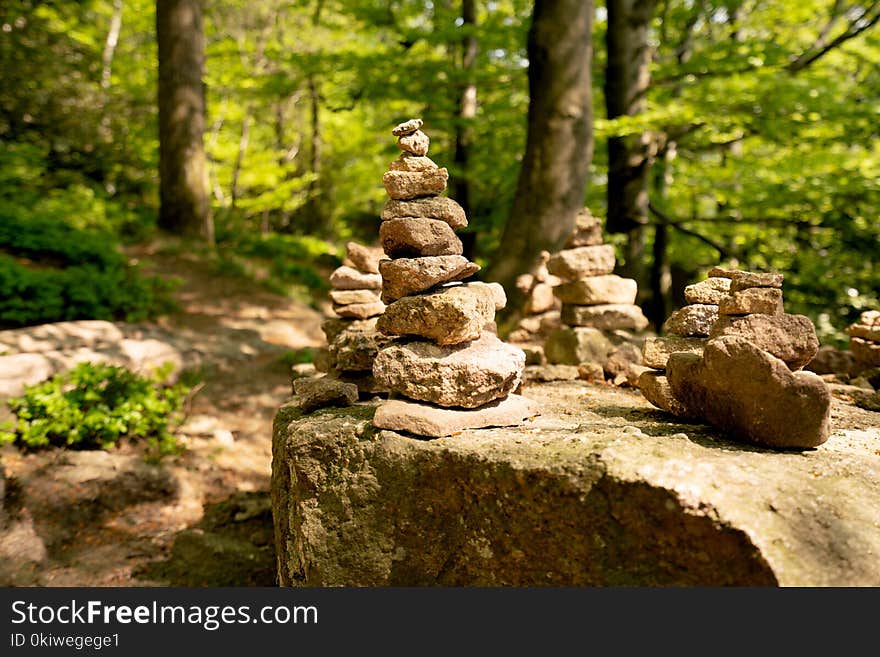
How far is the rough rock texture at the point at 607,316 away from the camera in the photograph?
478cm

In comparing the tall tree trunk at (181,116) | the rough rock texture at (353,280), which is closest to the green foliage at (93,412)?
the rough rock texture at (353,280)

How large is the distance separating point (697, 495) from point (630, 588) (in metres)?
0.48

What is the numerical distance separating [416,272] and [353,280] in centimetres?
170

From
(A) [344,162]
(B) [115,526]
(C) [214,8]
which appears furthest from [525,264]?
(C) [214,8]

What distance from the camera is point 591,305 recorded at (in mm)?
4840

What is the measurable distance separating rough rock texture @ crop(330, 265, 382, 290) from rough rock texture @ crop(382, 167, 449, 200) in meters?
1.40

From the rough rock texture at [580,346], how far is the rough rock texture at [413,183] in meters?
2.15

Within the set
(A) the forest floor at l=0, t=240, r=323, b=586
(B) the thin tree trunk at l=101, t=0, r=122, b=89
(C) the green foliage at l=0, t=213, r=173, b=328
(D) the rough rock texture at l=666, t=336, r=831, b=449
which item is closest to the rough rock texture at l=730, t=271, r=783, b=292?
(D) the rough rock texture at l=666, t=336, r=831, b=449

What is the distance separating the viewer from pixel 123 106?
40.2 ft

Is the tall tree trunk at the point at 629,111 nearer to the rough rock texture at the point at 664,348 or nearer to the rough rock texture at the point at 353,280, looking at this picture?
the rough rock texture at the point at 353,280

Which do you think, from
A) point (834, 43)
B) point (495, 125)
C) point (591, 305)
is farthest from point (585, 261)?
point (495, 125)

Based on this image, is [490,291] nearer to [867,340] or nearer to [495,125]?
[867,340]

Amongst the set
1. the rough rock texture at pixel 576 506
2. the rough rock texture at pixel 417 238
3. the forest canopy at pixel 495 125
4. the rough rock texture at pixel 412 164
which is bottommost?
the rough rock texture at pixel 576 506

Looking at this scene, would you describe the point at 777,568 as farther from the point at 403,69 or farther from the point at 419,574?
the point at 403,69
